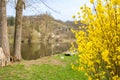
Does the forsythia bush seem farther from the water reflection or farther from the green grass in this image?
the water reflection

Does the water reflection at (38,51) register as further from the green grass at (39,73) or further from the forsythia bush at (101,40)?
the forsythia bush at (101,40)

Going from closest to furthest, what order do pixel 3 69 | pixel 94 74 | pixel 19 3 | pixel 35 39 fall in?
pixel 94 74 → pixel 3 69 → pixel 19 3 → pixel 35 39

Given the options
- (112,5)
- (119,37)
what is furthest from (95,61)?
(112,5)

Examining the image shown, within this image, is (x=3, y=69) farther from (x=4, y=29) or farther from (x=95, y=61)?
(x=95, y=61)

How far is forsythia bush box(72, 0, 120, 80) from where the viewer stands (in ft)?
14.4

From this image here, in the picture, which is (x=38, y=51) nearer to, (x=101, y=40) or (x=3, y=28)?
(x=3, y=28)

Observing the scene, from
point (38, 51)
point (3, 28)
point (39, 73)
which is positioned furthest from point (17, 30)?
point (38, 51)

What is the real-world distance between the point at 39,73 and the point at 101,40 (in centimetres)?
617

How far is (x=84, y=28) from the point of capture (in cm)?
481

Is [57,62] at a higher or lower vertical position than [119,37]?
lower

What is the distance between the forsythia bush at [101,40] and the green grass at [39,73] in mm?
5194

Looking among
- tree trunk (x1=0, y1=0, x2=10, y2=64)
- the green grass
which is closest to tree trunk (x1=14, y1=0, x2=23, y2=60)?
tree trunk (x1=0, y1=0, x2=10, y2=64)

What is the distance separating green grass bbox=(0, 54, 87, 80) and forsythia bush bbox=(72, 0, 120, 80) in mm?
5194

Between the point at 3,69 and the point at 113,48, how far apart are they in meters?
7.25
